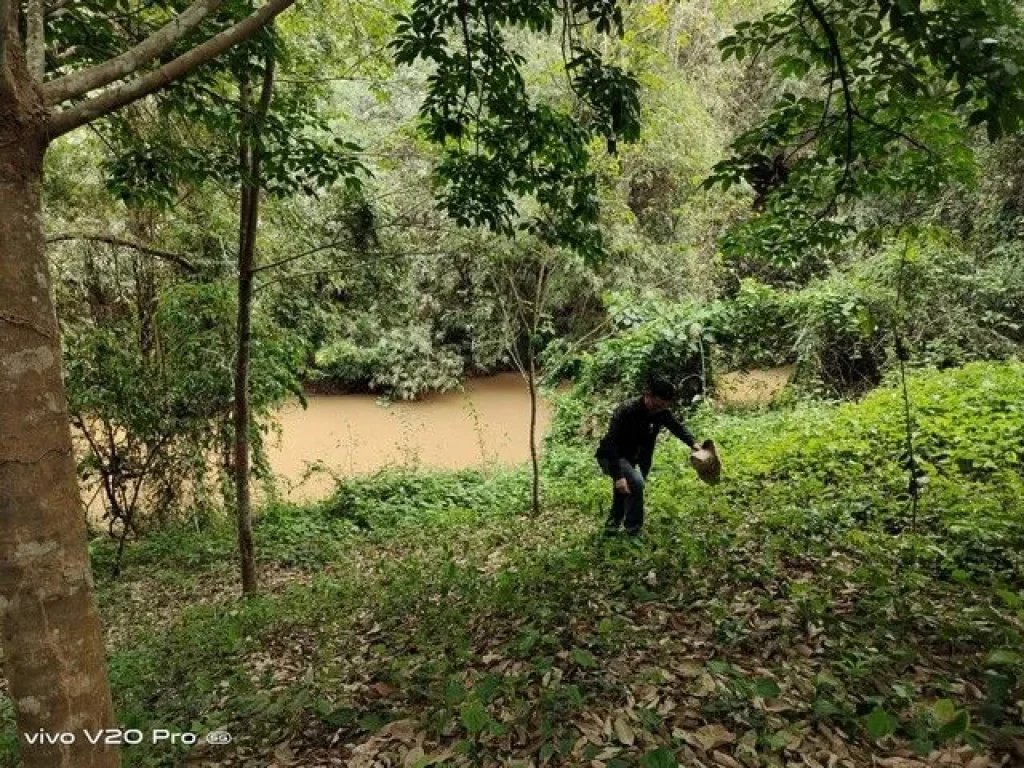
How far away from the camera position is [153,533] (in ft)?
25.2

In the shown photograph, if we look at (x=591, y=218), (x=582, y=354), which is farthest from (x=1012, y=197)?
(x=591, y=218)

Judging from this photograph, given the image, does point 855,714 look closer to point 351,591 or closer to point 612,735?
point 612,735

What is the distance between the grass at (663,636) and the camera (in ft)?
7.93

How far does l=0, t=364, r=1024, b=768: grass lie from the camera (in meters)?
2.42

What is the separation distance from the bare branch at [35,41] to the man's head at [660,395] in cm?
387

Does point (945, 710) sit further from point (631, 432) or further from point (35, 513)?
point (631, 432)

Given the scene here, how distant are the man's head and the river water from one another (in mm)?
6632

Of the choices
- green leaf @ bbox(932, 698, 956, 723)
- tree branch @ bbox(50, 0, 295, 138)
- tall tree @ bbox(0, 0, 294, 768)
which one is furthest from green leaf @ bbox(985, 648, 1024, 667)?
tree branch @ bbox(50, 0, 295, 138)

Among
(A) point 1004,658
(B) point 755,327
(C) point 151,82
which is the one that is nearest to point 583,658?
(A) point 1004,658

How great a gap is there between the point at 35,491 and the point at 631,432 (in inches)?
161

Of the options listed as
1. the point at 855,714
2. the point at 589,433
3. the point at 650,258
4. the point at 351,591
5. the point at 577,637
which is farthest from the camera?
the point at 650,258

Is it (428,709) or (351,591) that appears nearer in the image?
(428,709)

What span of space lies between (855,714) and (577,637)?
123 cm

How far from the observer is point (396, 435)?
44.2 feet
